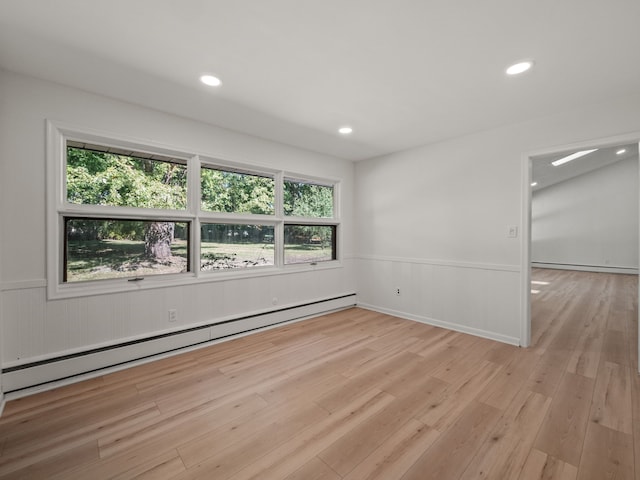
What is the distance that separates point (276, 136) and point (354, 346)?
2.72 metres

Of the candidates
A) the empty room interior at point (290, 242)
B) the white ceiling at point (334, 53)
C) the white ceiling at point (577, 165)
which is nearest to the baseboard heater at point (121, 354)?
the empty room interior at point (290, 242)

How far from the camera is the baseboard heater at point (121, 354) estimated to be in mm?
2191

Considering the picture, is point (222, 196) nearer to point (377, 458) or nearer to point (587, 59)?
point (377, 458)

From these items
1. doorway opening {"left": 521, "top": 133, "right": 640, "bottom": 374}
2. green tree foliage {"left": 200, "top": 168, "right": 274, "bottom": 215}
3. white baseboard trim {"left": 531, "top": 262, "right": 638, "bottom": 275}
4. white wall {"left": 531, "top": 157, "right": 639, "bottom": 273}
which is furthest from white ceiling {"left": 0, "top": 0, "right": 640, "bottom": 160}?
white baseboard trim {"left": 531, "top": 262, "right": 638, "bottom": 275}

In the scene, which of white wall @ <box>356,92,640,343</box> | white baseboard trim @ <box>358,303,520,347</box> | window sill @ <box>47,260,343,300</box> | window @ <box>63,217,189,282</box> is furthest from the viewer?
white baseboard trim @ <box>358,303,520,347</box>

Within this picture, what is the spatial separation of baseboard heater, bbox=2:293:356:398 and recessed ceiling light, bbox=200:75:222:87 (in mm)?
2389

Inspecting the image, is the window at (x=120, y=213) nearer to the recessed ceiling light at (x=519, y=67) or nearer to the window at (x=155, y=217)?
the window at (x=155, y=217)

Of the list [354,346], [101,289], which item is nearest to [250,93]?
[101,289]

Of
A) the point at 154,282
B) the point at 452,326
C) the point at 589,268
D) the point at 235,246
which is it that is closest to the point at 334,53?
the point at 235,246

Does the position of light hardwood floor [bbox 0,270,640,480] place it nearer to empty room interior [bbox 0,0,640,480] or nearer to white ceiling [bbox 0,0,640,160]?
empty room interior [bbox 0,0,640,480]

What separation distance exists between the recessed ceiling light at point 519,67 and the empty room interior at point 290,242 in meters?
0.01

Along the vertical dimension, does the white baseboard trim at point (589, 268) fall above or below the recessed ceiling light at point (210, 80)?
below

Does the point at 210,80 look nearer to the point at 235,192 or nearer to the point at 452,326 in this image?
the point at 235,192

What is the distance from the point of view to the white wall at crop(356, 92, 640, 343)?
10.1ft
